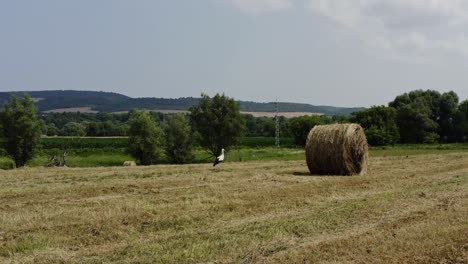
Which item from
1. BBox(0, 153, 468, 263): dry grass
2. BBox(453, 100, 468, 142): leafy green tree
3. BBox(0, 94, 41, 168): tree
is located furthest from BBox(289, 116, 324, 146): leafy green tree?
BBox(0, 153, 468, 263): dry grass

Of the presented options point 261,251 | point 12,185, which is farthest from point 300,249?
point 12,185

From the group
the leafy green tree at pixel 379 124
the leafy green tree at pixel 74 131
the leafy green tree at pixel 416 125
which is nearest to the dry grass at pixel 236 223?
the leafy green tree at pixel 379 124

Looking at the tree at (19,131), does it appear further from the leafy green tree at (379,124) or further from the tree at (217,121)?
the leafy green tree at (379,124)

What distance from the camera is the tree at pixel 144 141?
58688mm

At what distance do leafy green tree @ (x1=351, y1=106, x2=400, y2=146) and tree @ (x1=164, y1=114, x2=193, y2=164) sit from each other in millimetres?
28158

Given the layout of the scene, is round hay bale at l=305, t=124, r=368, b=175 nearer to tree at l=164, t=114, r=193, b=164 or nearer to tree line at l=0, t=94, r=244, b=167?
tree line at l=0, t=94, r=244, b=167

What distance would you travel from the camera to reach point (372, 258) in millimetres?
7031

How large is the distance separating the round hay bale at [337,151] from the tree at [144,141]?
39.6 meters

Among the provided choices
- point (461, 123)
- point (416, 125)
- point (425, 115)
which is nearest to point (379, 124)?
point (416, 125)

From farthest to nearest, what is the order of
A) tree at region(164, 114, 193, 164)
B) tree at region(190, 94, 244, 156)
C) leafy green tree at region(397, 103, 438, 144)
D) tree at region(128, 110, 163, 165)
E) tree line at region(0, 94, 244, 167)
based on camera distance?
leafy green tree at region(397, 103, 438, 144)
tree at region(164, 114, 193, 164)
tree at region(190, 94, 244, 156)
tree line at region(0, 94, 244, 167)
tree at region(128, 110, 163, 165)

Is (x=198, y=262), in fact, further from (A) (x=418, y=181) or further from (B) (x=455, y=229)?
(A) (x=418, y=181)

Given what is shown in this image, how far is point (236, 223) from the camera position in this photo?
9.88 metres

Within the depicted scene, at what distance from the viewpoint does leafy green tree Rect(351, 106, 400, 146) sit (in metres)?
75.3

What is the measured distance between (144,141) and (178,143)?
446 cm
